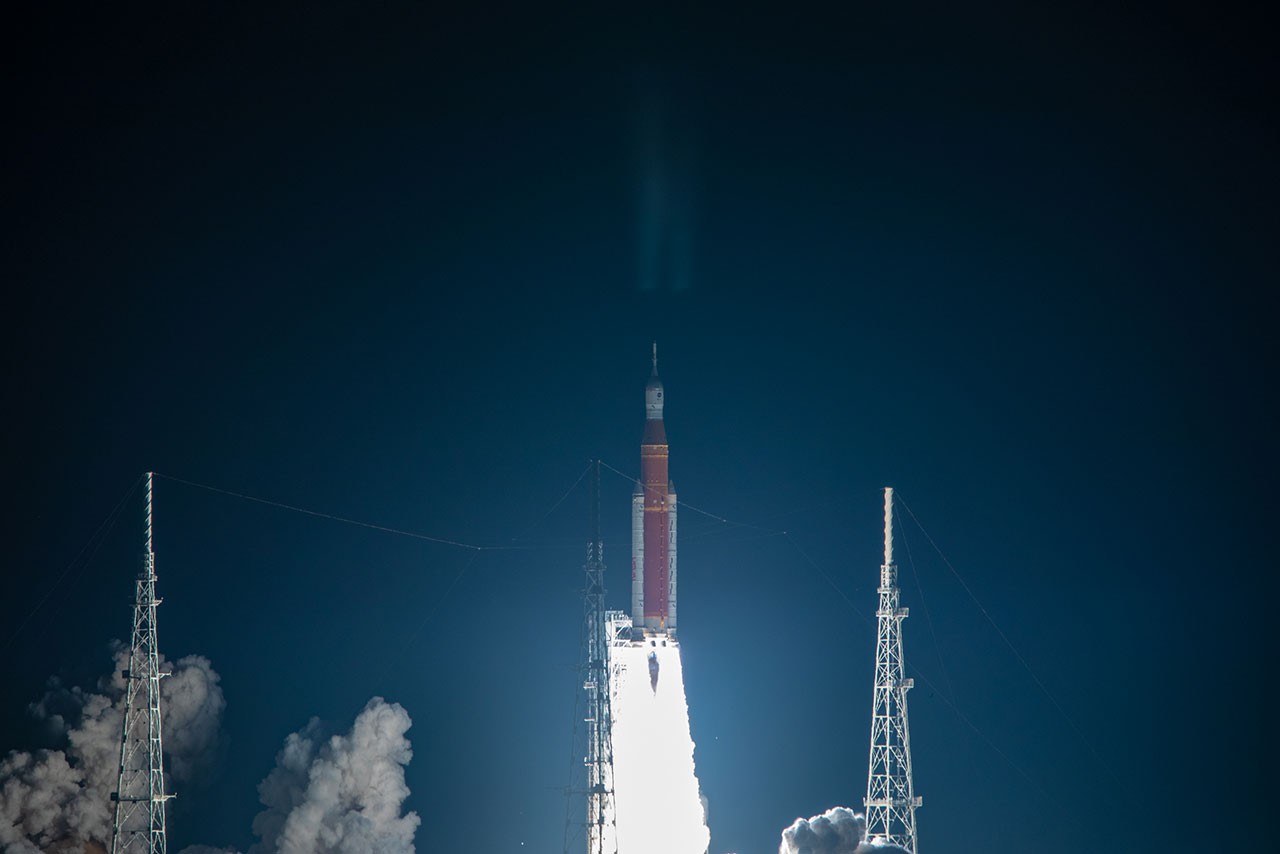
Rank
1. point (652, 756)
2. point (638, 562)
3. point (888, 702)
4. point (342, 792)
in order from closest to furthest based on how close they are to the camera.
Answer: point (888, 702)
point (652, 756)
point (638, 562)
point (342, 792)

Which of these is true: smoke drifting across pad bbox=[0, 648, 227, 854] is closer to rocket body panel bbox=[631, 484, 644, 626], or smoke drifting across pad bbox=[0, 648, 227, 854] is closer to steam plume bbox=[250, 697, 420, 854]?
steam plume bbox=[250, 697, 420, 854]

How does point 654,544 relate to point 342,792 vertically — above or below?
above

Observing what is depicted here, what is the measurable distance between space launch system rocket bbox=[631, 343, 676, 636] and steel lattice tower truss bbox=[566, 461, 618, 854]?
7.21ft

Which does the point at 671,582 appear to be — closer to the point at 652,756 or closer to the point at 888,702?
the point at 652,756

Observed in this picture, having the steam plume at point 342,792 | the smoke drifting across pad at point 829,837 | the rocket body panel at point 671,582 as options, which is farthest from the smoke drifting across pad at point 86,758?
the smoke drifting across pad at point 829,837

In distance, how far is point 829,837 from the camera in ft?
170

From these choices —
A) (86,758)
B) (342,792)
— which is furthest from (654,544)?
(86,758)

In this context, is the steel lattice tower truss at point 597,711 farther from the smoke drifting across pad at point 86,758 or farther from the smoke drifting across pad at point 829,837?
the smoke drifting across pad at point 86,758

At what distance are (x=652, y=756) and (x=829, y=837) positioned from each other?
6.29 meters

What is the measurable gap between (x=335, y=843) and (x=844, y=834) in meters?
14.3

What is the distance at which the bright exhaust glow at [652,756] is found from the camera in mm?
56094

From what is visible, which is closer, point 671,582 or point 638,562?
point 671,582

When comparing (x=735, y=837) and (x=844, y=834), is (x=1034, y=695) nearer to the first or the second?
(x=735, y=837)

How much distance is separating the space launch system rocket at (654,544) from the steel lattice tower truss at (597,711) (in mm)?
2197
